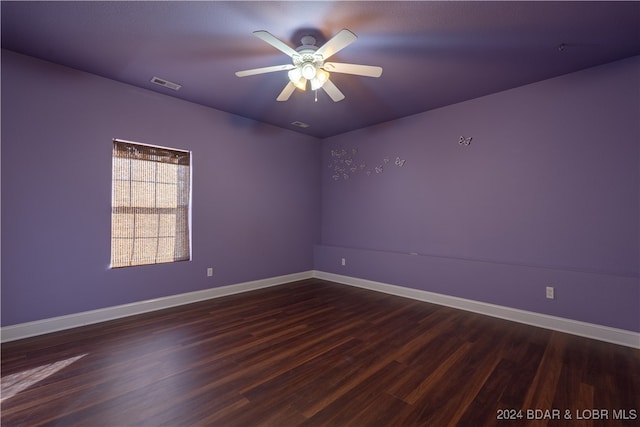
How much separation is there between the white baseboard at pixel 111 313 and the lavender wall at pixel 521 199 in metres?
2.05

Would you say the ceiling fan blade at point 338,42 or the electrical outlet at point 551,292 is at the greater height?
the ceiling fan blade at point 338,42

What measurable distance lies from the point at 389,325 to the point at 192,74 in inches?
135

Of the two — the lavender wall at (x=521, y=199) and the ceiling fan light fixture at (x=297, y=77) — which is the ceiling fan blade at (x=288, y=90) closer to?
the ceiling fan light fixture at (x=297, y=77)

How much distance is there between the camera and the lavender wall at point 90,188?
104 inches

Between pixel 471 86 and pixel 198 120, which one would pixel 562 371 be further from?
pixel 198 120

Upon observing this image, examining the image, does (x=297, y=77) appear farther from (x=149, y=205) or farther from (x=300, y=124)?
(x=149, y=205)

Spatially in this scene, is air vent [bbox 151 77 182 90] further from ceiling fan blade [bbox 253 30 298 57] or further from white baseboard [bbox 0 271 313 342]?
white baseboard [bbox 0 271 313 342]

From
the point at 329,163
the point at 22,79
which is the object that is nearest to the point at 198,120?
the point at 22,79

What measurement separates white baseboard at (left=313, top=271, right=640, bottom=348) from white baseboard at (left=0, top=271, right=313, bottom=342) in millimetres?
2105

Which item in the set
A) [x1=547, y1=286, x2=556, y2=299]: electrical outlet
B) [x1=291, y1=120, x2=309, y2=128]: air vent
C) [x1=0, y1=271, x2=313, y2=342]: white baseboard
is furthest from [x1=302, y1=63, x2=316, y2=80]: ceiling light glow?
[x1=547, y1=286, x2=556, y2=299]: electrical outlet

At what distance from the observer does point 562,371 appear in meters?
2.14

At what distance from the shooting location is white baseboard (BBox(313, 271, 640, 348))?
2600 millimetres

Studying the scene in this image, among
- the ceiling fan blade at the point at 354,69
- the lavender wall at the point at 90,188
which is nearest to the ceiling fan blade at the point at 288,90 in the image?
the ceiling fan blade at the point at 354,69

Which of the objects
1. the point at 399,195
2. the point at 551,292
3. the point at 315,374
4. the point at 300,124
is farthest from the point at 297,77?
the point at 551,292
